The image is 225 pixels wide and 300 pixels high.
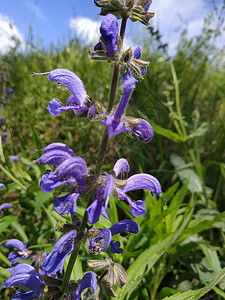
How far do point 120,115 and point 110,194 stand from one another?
0.32 metres

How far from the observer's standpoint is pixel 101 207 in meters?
1.17

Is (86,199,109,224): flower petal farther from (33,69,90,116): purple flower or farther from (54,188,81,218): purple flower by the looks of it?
(33,69,90,116): purple flower

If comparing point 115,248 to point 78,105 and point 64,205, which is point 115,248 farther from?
point 78,105

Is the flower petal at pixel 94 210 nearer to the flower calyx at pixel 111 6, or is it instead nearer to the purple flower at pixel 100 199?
the purple flower at pixel 100 199

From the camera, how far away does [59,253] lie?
124 centimetres

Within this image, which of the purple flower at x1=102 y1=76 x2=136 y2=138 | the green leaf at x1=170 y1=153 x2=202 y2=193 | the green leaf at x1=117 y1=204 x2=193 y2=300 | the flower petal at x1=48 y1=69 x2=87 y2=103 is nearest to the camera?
the purple flower at x1=102 y1=76 x2=136 y2=138

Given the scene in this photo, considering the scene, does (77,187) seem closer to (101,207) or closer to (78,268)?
(101,207)

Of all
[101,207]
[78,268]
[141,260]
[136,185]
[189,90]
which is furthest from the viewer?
[189,90]

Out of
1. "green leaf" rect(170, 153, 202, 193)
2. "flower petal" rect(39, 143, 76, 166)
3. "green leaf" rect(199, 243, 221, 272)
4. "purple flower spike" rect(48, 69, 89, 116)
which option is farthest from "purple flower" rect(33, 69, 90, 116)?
"green leaf" rect(170, 153, 202, 193)

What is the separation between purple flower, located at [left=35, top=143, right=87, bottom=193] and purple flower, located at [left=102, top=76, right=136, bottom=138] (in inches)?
7.8

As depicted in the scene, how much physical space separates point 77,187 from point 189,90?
13.0ft

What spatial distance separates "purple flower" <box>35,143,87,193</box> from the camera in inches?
45.4

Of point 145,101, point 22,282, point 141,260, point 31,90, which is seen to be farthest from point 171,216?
point 31,90

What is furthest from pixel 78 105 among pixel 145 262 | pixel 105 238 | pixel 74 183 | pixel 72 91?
pixel 145 262
